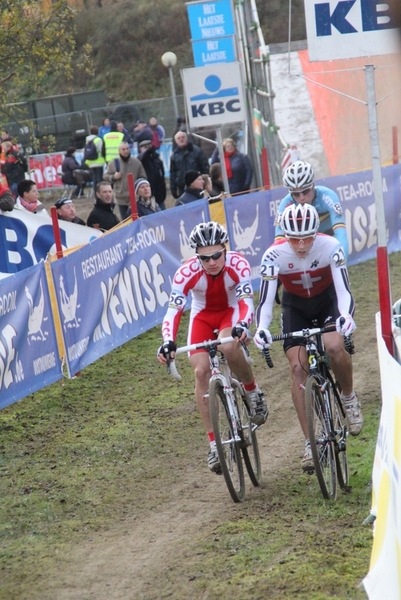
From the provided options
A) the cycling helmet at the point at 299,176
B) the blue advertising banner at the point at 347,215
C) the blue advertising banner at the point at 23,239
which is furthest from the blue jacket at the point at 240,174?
the cycling helmet at the point at 299,176

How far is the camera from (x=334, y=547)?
18.4 ft

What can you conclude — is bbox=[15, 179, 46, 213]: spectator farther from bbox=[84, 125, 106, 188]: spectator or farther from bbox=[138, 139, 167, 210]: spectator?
bbox=[84, 125, 106, 188]: spectator

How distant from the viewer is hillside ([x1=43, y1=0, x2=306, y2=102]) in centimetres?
5034

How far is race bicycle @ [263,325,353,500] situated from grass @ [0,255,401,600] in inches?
7.0

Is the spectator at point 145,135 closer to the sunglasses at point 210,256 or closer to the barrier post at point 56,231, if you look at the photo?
the barrier post at point 56,231

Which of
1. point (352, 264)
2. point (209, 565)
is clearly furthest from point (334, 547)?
point (352, 264)

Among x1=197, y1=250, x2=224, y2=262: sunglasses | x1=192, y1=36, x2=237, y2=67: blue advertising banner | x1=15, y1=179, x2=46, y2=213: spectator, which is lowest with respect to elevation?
x1=15, y1=179, x2=46, y2=213: spectator

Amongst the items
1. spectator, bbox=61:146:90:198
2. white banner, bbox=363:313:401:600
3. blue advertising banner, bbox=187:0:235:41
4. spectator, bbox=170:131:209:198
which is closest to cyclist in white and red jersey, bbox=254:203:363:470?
white banner, bbox=363:313:401:600

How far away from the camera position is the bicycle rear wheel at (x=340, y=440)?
21.4ft

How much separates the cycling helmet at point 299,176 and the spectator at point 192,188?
18.9ft

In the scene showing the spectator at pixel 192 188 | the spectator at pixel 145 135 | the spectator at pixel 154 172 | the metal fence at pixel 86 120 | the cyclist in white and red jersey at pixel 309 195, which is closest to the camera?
the cyclist in white and red jersey at pixel 309 195

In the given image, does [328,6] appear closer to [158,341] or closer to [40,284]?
[40,284]

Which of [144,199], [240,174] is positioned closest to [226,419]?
[144,199]

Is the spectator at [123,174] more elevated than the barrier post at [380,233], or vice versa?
the barrier post at [380,233]
